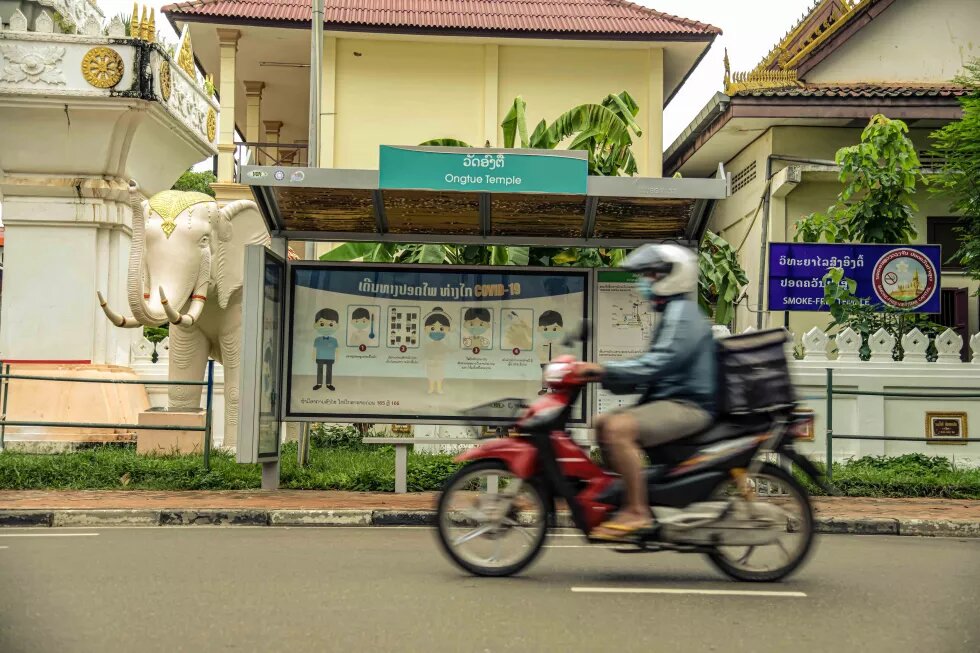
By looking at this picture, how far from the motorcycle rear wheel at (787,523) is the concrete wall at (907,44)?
687 inches

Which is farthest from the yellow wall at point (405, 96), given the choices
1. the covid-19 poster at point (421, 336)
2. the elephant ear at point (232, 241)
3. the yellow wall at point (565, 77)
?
the covid-19 poster at point (421, 336)

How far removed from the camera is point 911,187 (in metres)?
18.3

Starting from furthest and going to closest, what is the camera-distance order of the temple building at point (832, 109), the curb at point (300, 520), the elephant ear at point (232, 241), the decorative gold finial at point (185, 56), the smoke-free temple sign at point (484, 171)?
the temple building at point (832, 109)
the decorative gold finial at point (185, 56)
the elephant ear at point (232, 241)
the smoke-free temple sign at point (484, 171)
the curb at point (300, 520)

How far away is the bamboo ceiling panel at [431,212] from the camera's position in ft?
36.9

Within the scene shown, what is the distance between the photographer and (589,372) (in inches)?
247

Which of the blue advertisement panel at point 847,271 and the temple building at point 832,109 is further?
the temple building at point 832,109

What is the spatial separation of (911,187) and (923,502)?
815 cm

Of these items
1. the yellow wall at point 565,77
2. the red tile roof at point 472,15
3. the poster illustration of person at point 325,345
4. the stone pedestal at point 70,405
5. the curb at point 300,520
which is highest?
the red tile roof at point 472,15

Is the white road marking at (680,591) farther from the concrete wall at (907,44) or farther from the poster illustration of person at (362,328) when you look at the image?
the concrete wall at (907,44)

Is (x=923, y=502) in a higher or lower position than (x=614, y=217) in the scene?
lower

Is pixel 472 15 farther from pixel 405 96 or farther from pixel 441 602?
pixel 441 602

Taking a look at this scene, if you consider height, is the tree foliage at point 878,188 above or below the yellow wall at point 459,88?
below

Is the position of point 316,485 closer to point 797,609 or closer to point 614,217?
point 614,217

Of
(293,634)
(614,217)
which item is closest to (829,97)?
(614,217)
